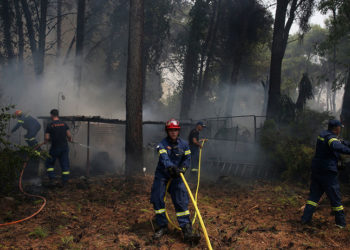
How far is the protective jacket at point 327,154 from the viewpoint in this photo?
203 inches

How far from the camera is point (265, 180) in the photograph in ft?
32.9

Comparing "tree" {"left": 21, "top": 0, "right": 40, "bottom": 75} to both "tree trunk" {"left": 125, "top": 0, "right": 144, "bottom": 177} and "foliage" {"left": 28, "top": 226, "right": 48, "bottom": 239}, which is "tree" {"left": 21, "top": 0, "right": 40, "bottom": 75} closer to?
"tree trunk" {"left": 125, "top": 0, "right": 144, "bottom": 177}

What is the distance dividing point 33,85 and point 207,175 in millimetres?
13768

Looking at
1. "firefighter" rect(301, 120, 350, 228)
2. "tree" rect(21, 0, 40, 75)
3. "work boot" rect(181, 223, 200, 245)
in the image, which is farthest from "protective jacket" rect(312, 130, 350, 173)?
"tree" rect(21, 0, 40, 75)

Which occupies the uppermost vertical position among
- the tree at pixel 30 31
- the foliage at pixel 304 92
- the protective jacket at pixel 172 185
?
the tree at pixel 30 31

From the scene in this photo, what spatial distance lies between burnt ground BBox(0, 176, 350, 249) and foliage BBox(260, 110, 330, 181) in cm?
117

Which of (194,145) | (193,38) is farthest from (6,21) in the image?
(194,145)

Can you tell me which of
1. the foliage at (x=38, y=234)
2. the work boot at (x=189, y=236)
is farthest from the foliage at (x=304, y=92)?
the foliage at (x=38, y=234)

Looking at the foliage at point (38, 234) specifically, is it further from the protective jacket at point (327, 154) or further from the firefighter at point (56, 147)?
the protective jacket at point (327, 154)

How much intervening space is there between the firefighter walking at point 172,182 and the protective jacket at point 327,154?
2497 mm

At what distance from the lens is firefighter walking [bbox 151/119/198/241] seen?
463 cm

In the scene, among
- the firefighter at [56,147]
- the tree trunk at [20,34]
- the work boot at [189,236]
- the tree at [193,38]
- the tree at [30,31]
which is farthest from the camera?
the tree at [193,38]

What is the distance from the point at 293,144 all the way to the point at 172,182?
6638mm

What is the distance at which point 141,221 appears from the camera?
5562mm
